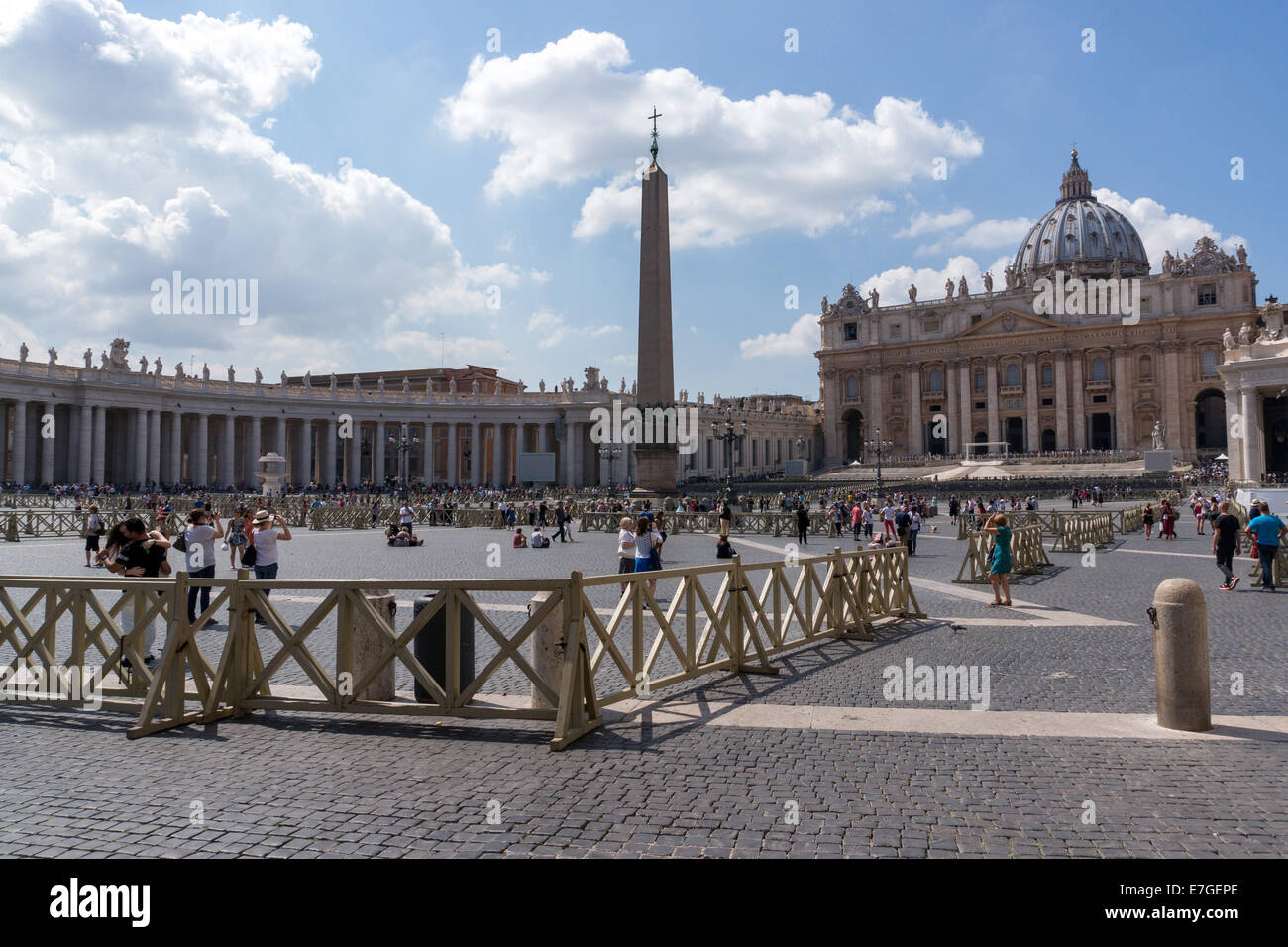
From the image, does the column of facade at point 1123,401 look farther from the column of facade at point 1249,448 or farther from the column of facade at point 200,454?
the column of facade at point 200,454

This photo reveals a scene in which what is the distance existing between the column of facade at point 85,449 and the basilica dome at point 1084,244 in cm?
9364

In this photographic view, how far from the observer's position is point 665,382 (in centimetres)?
3158

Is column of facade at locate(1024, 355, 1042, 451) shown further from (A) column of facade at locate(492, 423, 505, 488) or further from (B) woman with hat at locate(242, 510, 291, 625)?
(B) woman with hat at locate(242, 510, 291, 625)

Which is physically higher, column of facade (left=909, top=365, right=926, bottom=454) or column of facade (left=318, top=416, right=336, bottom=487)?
column of facade (left=909, top=365, right=926, bottom=454)

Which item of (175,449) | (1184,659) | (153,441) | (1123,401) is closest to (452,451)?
(175,449)

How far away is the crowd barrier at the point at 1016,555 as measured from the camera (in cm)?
1519

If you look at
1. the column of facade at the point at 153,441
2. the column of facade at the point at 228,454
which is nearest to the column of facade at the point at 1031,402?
the column of facade at the point at 228,454

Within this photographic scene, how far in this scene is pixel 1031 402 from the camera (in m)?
88.8

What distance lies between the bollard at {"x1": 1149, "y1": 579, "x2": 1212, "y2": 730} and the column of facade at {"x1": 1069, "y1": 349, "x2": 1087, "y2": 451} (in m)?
89.2

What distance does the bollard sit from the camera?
596 centimetres

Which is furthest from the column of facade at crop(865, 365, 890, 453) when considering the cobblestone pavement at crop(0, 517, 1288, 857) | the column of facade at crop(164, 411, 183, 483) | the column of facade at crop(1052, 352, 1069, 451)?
the cobblestone pavement at crop(0, 517, 1288, 857)

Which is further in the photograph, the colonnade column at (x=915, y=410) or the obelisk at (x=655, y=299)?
the colonnade column at (x=915, y=410)
